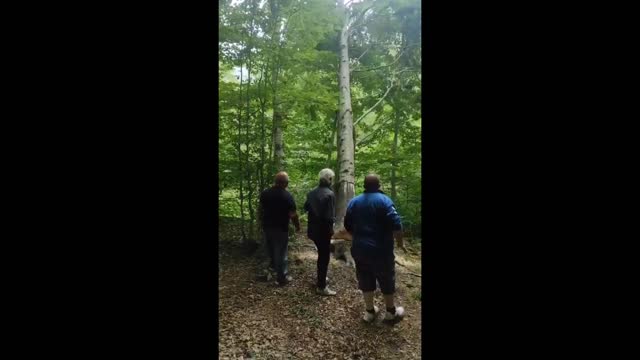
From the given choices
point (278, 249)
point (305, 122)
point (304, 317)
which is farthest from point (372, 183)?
point (305, 122)

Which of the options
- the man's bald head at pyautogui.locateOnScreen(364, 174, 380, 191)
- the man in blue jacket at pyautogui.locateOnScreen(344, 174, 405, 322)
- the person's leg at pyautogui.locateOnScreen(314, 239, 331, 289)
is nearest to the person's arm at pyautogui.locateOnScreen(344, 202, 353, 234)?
the man in blue jacket at pyautogui.locateOnScreen(344, 174, 405, 322)

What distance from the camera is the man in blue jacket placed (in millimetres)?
3723

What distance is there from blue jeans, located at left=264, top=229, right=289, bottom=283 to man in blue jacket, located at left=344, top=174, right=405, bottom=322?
1.19 metres

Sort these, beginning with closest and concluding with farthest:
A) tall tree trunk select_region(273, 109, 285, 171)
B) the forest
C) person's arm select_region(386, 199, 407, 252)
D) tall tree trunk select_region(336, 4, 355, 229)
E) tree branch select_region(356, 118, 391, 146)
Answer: person's arm select_region(386, 199, 407, 252) → the forest → tall tree trunk select_region(273, 109, 285, 171) → tall tree trunk select_region(336, 4, 355, 229) → tree branch select_region(356, 118, 391, 146)

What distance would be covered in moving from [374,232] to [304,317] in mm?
1514

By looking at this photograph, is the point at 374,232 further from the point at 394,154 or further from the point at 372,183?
the point at 394,154

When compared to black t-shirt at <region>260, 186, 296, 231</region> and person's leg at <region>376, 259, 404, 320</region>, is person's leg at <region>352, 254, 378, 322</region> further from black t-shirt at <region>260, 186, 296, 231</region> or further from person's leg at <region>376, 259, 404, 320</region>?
black t-shirt at <region>260, 186, 296, 231</region>

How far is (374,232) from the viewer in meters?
3.77

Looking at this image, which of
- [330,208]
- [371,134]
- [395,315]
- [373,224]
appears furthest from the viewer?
[371,134]

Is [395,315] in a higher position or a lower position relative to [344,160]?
lower
